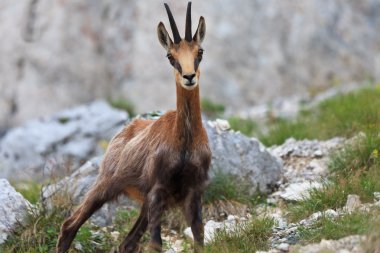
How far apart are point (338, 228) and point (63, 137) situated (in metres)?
8.70

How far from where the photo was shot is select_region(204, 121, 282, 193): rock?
34.6ft

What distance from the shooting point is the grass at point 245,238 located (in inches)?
303

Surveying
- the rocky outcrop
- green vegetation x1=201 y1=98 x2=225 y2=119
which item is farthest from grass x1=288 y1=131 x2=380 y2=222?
green vegetation x1=201 y1=98 x2=225 y2=119

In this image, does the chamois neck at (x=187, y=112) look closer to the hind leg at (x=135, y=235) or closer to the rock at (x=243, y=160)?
the hind leg at (x=135, y=235)

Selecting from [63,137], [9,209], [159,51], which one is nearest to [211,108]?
[159,51]

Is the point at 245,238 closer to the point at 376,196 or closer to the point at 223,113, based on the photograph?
the point at 376,196

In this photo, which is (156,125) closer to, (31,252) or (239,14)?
(31,252)

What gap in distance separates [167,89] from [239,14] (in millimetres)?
2628

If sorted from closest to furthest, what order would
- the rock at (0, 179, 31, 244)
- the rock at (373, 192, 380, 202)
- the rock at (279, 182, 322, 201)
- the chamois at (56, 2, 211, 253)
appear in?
the chamois at (56, 2, 211, 253) < the rock at (373, 192, 380, 202) < the rock at (0, 179, 31, 244) < the rock at (279, 182, 322, 201)

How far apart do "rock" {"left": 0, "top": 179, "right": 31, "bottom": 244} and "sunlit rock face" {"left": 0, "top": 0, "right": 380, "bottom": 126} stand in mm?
8642

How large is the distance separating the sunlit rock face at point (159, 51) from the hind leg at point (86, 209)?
346 inches

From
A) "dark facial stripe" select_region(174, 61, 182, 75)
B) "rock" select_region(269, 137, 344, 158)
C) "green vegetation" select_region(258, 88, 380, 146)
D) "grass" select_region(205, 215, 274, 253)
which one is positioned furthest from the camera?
"green vegetation" select_region(258, 88, 380, 146)

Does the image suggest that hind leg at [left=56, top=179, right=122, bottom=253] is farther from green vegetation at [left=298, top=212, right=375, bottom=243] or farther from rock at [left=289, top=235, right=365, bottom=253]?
rock at [left=289, top=235, right=365, bottom=253]

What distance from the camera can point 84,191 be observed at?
10.3 m
